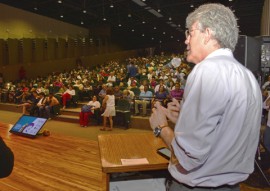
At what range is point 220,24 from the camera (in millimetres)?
1039

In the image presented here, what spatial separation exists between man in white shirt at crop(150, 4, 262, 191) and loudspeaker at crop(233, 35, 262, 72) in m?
1.39

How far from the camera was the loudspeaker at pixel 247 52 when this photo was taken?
7.82 feet

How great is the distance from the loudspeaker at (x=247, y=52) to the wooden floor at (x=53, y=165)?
1.91 meters

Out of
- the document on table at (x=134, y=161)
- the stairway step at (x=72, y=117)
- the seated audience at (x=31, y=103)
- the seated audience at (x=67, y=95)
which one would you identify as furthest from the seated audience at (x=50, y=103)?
the document on table at (x=134, y=161)

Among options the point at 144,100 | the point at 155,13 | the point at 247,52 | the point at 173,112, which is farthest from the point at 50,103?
the point at 155,13

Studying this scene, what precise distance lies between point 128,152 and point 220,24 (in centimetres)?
93

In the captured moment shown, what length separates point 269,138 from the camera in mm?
3271

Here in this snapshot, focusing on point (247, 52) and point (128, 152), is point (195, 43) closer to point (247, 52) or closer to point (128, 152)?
point (128, 152)

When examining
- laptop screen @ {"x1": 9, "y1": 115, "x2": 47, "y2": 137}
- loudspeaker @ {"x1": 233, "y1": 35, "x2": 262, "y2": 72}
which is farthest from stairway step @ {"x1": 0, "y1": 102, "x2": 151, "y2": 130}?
loudspeaker @ {"x1": 233, "y1": 35, "x2": 262, "y2": 72}

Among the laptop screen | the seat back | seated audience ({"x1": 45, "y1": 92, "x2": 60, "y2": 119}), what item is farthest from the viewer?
seated audience ({"x1": 45, "y1": 92, "x2": 60, "y2": 119})

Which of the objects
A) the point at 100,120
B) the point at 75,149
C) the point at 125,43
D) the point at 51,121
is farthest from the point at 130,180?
the point at 125,43

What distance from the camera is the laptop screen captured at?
183 inches

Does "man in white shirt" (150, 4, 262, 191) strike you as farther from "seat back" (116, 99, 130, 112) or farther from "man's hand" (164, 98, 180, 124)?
"seat back" (116, 99, 130, 112)

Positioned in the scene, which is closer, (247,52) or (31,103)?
(247,52)
